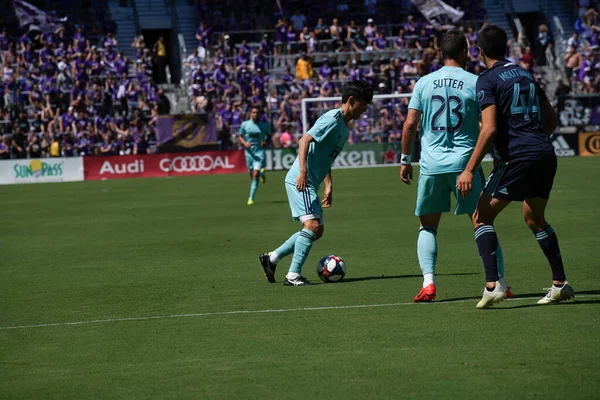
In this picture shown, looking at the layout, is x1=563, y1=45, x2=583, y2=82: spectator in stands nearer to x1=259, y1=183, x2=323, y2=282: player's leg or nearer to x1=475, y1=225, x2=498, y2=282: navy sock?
x1=259, y1=183, x2=323, y2=282: player's leg

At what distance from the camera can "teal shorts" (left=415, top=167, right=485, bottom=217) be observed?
28.5 feet

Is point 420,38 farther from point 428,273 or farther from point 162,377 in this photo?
point 162,377

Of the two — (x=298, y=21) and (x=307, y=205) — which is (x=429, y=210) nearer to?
(x=307, y=205)

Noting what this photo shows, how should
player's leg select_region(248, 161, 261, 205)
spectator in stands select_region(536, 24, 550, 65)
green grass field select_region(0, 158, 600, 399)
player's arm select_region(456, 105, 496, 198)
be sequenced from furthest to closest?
1. spectator in stands select_region(536, 24, 550, 65)
2. player's leg select_region(248, 161, 261, 205)
3. player's arm select_region(456, 105, 496, 198)
4. green grass field select_region(0, 158, 600, 399)

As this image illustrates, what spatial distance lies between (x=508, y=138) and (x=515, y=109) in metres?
0.23

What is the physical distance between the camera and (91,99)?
39.7 meters

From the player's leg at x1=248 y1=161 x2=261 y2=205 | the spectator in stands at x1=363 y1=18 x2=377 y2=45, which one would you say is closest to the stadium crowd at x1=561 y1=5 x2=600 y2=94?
the spectator in stands at x1=363 y1=18 x2=377 y2=45

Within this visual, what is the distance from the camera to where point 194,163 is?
3806 cm

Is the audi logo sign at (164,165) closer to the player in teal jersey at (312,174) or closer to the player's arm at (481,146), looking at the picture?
the player in teal jersey at (312,174)

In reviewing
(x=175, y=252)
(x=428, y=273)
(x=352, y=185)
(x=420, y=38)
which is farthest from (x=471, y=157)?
(x=420, y=38)

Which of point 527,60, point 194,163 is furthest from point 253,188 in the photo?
point 527,60

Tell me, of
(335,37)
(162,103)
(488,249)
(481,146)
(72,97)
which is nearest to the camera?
(481,146)

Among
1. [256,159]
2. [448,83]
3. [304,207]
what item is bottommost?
[256,159]

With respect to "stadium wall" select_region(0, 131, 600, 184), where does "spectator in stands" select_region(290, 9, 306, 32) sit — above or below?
above
